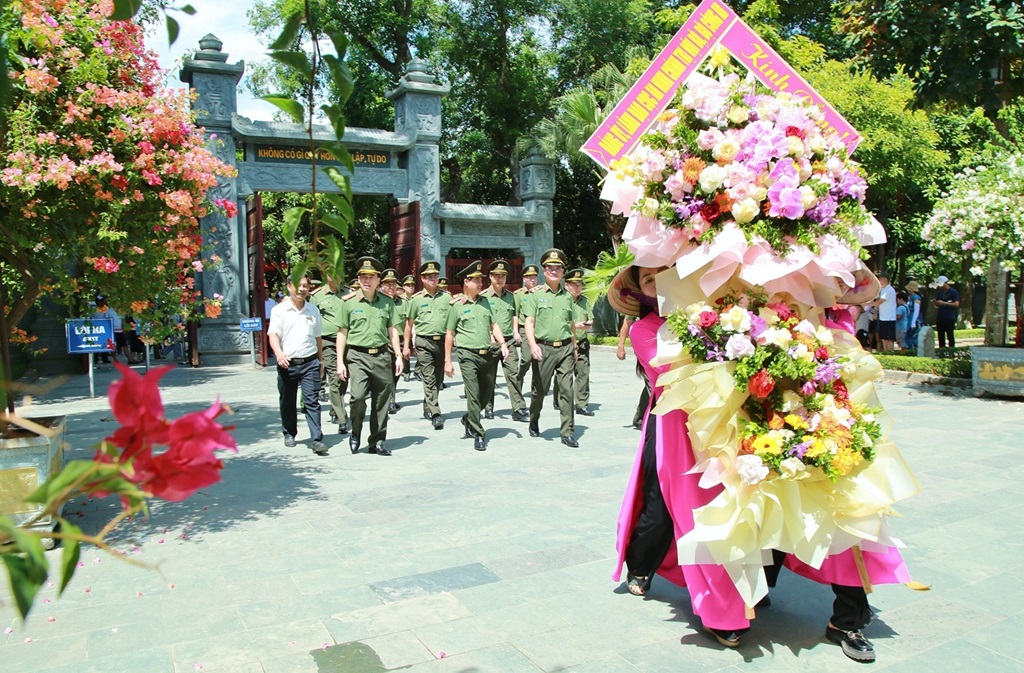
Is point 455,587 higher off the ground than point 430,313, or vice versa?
point 430,313

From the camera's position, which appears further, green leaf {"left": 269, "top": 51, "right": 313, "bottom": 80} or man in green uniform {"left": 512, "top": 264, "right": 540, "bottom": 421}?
man in green uniform {"left": 512, "top": 264, "right": 540, "bottom": 421}

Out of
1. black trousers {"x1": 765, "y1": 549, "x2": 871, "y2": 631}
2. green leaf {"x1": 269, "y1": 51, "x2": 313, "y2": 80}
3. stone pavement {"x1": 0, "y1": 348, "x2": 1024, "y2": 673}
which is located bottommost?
stone pavement {"x1": 0, "y1": 348, "x2": 1024, "y2": 673}

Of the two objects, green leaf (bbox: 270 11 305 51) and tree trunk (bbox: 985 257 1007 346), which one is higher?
green leaf (bbox: 270 11 305 51)

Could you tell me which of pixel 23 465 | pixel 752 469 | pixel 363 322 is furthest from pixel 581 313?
pixel 752 469

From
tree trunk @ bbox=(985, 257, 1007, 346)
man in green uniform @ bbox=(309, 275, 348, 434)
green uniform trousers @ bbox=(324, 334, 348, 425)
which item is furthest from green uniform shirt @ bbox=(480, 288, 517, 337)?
tree trunk @ bbox=(985, 257, 1007, 346)

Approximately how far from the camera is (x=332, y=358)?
10109mm

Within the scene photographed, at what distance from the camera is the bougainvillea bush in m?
5.01

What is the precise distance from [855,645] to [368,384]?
5.40 metres

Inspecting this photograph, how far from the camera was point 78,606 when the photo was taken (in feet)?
13.5

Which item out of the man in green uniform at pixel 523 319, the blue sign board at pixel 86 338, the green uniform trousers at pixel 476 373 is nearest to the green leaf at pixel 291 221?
the green uniform trousers at pixel 476 373

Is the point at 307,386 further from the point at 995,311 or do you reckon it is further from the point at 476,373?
the point at 995,311

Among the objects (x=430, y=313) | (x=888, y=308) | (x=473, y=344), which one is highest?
(x=430, y=313)

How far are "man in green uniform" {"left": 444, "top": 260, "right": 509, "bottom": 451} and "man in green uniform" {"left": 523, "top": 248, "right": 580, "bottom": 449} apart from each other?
46 centimetres

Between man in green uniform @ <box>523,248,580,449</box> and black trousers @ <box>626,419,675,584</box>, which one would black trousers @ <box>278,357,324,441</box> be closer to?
man in green uniform @ <box>523,248,580,449</box>
